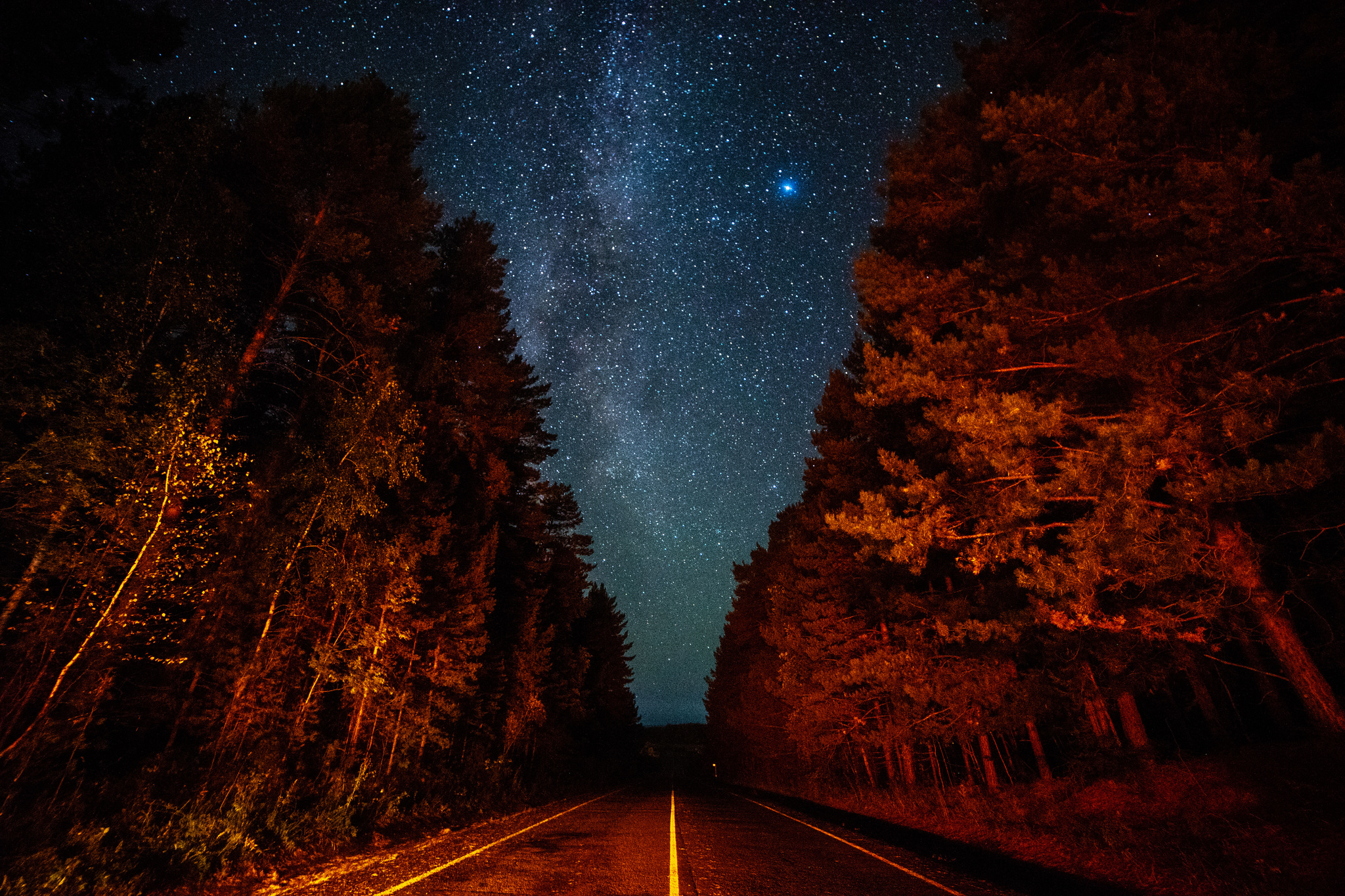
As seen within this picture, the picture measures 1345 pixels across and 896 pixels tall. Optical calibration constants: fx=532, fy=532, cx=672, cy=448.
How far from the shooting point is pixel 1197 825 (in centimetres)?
813

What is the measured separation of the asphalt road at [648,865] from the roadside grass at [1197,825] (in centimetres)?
229

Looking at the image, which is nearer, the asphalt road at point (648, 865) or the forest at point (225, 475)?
the asphalt road at point (648, 865)

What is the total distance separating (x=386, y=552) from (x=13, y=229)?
8.77 m

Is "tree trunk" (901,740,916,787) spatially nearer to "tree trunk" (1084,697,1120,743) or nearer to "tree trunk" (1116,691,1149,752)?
"tree trunk" (1084,697,1120,743)

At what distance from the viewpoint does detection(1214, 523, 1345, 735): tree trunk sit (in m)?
7.09

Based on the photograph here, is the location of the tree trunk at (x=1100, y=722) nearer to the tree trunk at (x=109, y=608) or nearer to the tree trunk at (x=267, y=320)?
the tree trunk at (x=109, y=608)

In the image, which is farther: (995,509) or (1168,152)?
(995,509)

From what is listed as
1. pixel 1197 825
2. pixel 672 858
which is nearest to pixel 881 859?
pixel 672 858

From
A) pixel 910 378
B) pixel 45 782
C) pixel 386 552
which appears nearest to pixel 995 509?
pixel 910 378

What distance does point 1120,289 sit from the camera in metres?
7.52

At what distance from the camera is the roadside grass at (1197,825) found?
21.4 ft

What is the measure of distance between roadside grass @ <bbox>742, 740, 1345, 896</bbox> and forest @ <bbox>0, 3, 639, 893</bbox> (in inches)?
505

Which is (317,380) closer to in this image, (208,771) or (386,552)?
(386,552)

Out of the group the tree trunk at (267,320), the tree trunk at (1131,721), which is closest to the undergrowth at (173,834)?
the tree trunk at (267,320)
